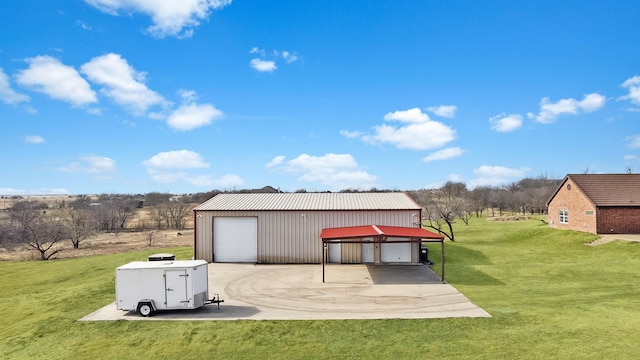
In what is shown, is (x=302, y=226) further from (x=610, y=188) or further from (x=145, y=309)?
(x=610, y=188)

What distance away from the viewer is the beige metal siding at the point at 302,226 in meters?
28.3

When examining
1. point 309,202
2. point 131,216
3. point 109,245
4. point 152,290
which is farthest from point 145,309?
point 131,216

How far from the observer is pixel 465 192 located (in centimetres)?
10406

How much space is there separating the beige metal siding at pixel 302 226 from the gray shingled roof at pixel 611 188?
824 inches

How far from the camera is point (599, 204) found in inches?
1439

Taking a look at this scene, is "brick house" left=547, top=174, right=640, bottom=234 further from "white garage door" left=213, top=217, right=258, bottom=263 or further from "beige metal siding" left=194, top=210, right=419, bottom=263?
"white garage door" left=213, top=217, right=258, bottom=263

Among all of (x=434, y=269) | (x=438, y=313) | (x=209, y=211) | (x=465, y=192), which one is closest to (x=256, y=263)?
(x=209, y=211)

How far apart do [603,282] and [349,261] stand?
14.3 meters

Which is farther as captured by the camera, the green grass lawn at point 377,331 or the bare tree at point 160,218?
the bare tree at point 160,218

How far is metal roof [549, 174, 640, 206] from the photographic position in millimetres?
36969

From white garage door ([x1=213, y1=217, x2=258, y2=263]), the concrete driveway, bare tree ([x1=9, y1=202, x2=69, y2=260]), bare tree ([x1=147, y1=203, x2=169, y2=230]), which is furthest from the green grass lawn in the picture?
bare tree ([x1=147, y1=203, x2=169, y2=230])

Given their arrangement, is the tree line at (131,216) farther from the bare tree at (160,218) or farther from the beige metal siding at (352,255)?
the beige metal siding at (352,255)

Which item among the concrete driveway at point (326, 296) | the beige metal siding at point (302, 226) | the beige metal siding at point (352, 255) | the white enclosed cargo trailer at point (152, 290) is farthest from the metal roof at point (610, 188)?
the white enclosed cargo trailer at point (152, 290)

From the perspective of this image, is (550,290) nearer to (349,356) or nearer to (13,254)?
(349,356)
